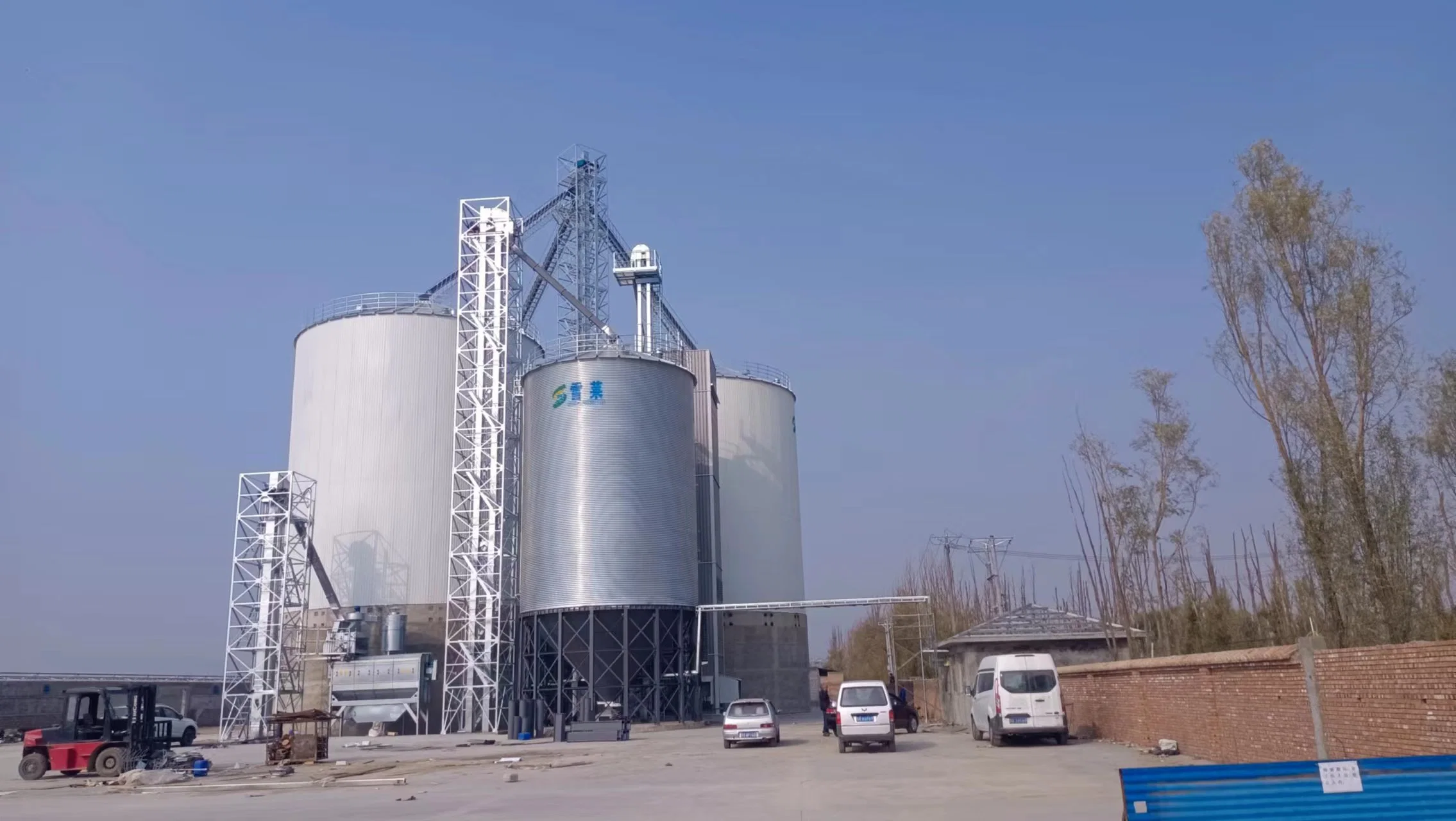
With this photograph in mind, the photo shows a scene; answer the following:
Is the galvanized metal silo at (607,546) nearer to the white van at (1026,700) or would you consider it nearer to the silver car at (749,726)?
the silver car at (749,726)

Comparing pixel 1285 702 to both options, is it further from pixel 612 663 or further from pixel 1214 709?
pixel 612 663

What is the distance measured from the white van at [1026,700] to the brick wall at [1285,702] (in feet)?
4.98

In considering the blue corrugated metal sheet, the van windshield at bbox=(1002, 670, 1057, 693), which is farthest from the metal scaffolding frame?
the blue corrugated metal sheet

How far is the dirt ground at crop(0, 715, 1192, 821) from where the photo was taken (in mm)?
16062

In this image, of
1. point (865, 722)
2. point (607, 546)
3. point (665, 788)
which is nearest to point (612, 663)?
point (607, 546)

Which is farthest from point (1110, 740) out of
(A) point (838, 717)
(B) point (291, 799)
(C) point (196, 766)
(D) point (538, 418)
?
(D) point (538, 418)

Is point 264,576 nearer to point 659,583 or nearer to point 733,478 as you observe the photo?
point 659,583

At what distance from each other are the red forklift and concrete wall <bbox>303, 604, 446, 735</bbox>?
24.4 m

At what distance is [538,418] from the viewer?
172 feet

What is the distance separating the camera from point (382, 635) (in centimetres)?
5494

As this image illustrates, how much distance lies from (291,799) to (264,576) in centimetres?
3382

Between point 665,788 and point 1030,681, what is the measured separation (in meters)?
11.7

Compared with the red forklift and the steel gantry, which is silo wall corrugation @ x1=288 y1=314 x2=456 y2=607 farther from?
the red forklift

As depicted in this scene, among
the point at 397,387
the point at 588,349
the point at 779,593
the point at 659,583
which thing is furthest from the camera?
the point at 779,593
